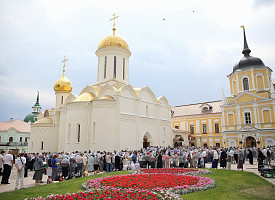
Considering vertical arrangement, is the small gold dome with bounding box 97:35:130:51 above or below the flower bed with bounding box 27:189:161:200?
above

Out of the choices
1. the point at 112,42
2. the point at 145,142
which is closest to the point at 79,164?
the point at 145,142

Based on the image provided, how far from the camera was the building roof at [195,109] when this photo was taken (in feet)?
133

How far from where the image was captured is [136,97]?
2522 centimetres

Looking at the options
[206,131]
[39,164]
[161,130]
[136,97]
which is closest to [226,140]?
[206,131]

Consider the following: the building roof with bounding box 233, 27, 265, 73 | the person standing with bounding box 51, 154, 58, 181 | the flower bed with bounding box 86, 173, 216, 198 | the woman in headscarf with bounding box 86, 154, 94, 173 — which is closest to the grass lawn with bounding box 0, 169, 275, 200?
the flower bed with bounding box 86, 173, 216, 198

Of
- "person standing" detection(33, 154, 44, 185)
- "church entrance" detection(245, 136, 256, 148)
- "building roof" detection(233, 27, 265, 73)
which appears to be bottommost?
"person standing" detection(33, 154, 44, 185)

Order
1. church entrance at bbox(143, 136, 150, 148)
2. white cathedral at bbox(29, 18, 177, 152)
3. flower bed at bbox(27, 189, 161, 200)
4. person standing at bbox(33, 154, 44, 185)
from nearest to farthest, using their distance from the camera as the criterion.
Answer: flower bed at bbox(27, 189, 161, 200), person standing at bbox(33, 154, 44, 185), white cathedral at bbox(29, 18, 177, 152), church entrance at bbox(143, 136, 150, 148)

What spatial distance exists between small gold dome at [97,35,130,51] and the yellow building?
1795cm

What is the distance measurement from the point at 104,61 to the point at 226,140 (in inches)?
838

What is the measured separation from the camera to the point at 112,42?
90.7 ft

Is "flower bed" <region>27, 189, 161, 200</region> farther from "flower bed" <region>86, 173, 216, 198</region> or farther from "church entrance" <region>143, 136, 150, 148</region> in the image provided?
"church entrance" <region>143, 136, 150, 148</region>

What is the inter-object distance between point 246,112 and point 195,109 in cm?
1274

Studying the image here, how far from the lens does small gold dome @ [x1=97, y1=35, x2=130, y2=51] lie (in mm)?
27594

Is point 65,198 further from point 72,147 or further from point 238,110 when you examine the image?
point 238,110
